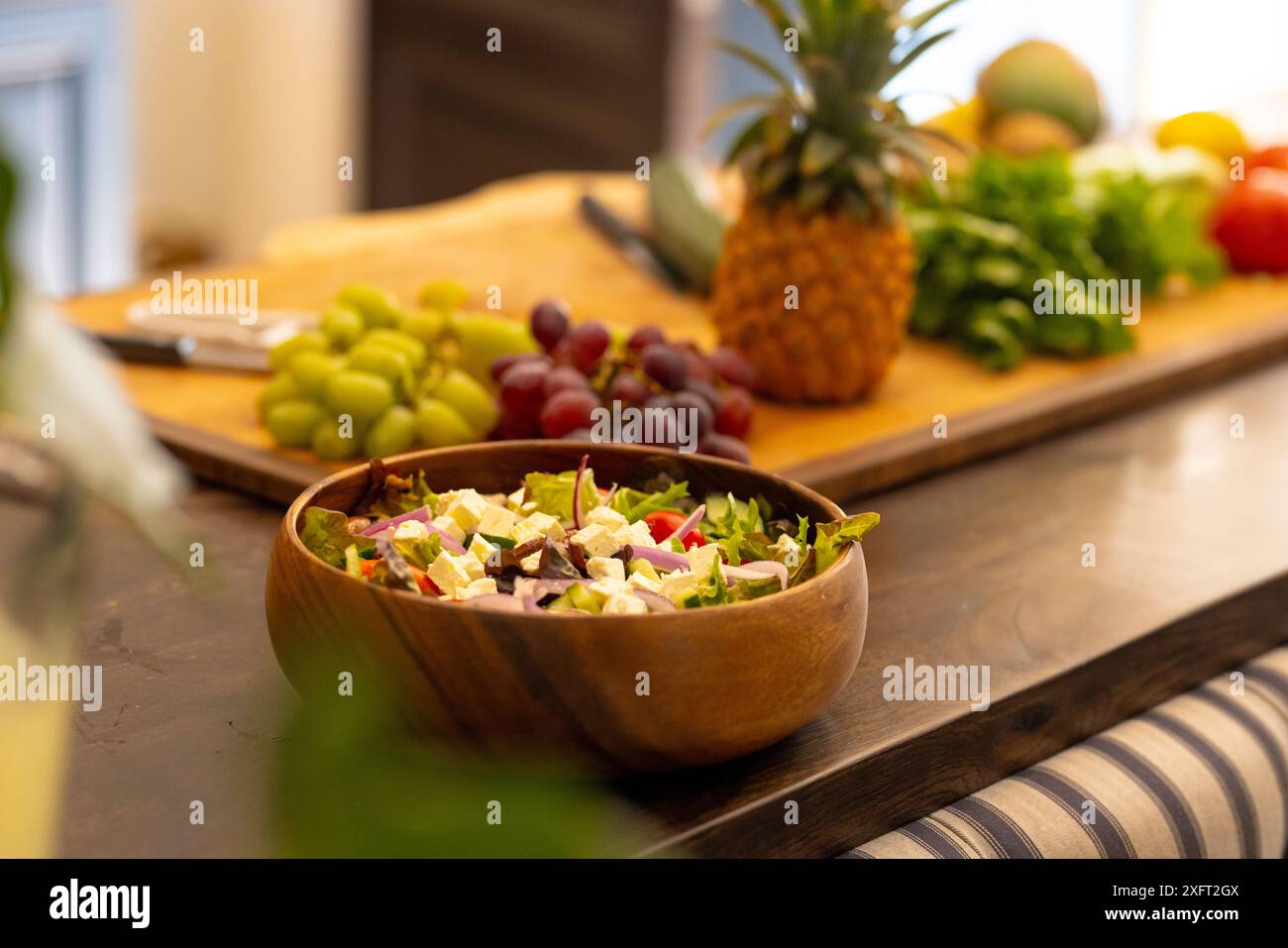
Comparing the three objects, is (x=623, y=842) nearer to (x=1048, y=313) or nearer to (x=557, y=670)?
(x=557, y=670)

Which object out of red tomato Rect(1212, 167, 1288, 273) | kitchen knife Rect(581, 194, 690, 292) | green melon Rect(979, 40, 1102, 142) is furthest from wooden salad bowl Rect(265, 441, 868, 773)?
green melon Rect(979, 40, 1102, 142)

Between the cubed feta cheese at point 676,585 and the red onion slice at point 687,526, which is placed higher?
the red onion slice at point 687,526

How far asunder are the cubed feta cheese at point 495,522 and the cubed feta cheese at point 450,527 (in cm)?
1

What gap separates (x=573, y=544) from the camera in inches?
36.6

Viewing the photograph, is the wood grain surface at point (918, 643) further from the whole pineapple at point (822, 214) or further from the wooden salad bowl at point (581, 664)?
the whole pineapple at point (822, 214)

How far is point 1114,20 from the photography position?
499 centimetres

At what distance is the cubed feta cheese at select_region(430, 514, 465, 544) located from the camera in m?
0.97

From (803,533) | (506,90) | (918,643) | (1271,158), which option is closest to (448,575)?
(803,533)

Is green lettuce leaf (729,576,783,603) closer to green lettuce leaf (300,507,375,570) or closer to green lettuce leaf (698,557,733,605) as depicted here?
green lettuce leaf (698,557,733,605)

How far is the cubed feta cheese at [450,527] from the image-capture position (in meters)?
0.97

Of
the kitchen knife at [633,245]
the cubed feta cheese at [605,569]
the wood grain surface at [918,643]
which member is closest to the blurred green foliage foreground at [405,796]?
the wood grain surface at [918,643]

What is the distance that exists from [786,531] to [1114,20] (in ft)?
14.8
